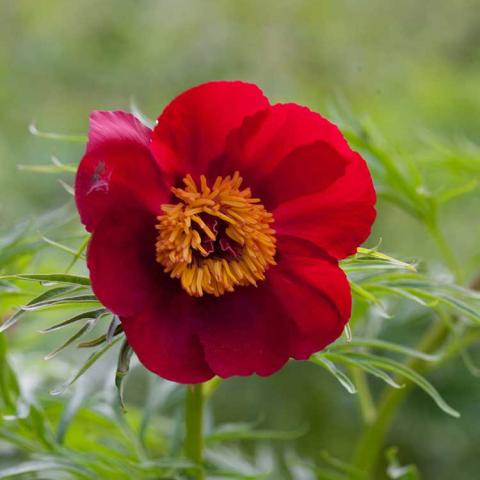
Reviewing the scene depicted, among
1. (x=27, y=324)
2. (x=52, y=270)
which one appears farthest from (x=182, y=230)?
(x=27, y=324)

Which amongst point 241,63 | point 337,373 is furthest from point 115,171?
point 241,63

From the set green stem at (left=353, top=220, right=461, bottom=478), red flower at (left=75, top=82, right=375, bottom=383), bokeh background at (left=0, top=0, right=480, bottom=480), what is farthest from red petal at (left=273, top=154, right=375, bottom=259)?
bokeh background at (left=0, top=0, right=480, bottom=480)

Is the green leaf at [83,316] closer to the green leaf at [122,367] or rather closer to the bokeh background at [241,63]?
the green leaf at [122,367]

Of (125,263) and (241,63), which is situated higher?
(125,263)

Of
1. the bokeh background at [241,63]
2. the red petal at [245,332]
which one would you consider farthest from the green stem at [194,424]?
the bokeh background at [241,63]

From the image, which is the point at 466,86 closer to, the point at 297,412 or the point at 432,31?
the point at 297,412

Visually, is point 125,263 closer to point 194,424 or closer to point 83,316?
point 83,316

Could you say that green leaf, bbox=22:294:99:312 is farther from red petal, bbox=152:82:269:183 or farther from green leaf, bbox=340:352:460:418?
green leaf, bbox=340:352:460:418
